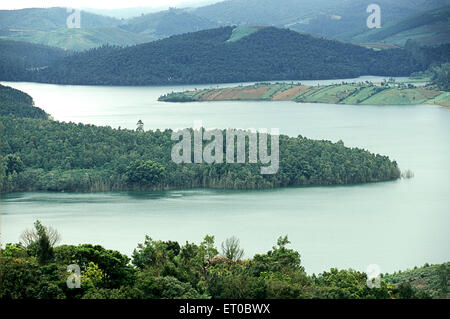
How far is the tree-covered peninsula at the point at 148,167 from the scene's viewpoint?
34.6 meters

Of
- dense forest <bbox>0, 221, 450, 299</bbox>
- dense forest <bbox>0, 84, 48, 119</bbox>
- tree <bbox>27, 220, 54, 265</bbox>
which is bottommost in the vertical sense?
dense forest <bbox>0, 221, 450, 299</bbox>

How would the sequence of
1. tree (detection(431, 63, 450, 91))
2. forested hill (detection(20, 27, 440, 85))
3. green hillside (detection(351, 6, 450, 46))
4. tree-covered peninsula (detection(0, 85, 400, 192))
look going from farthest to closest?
green hillside (detection(351, 6, 450, 46)) < forested hill (detection(20, 27, 440, 85)) < tree (detection(431, 63, 450, 91)) < tree-covered peninsula (detection(0, 85, 400, 192))

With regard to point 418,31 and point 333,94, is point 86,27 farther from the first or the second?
point 333,94

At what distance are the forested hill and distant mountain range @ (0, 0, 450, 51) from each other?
11093mm

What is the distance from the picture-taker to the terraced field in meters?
67.5

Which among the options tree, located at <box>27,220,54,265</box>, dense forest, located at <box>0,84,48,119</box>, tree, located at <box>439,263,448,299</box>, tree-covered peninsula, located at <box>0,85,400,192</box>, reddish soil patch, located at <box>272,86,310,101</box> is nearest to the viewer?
tree, located at <box>439,263,448,299</box>

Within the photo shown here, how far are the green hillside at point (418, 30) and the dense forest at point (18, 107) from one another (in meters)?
57.9

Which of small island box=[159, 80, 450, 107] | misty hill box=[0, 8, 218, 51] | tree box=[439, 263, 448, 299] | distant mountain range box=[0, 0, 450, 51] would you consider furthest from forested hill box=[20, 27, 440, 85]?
tree box=[439, 263, 448, 299]

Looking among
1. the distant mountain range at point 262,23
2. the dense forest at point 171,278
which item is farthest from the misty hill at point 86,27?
the dense forest at point 171,278

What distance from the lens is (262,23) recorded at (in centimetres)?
18738

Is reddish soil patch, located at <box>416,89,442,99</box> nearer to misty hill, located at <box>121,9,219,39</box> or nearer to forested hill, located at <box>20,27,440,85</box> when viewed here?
forested hill, located at <box>20,27,440,85</box>

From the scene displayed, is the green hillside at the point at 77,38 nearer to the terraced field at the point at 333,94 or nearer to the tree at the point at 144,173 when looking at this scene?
the terraced field at the point at 333,94

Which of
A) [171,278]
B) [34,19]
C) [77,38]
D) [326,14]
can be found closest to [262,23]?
[326,14]

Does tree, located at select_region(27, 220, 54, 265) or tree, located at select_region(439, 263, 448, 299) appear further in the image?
tree, located at select_region(27, 220, 54, 265)
